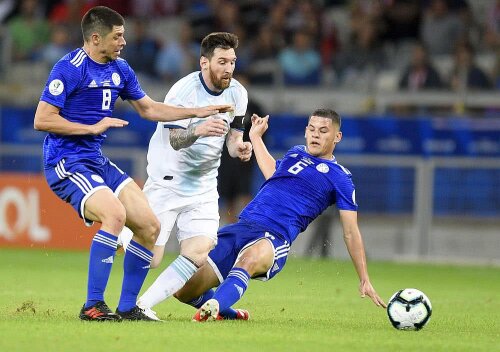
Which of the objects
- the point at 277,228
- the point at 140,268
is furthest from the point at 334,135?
the point at 140,268

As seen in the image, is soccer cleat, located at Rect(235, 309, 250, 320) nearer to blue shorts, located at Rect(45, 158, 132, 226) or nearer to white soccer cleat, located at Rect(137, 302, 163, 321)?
white soccer cleat, located at Rect(137, 302, 163, 321)

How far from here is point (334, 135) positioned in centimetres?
940

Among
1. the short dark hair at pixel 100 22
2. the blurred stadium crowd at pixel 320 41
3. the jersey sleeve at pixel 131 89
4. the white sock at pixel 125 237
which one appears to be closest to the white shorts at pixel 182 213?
the white sock at pixel 125 237

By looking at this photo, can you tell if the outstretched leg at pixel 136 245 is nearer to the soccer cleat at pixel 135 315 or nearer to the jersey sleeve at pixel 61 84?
the soccer cleat at pixel 135 315

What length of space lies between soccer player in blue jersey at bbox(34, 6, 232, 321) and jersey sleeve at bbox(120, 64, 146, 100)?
37 mm

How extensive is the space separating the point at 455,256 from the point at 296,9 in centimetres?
570

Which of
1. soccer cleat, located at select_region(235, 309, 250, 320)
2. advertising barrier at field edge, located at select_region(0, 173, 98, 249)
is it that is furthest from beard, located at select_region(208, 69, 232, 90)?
advertising barrier at field edge, located at select_region(0, 173, 98, 249)

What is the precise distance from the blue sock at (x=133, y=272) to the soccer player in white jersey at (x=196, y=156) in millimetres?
260

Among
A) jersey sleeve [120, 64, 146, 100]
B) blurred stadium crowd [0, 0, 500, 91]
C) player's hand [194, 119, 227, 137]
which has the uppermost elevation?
blurred stadium crowd [0, 0, 500, 91]

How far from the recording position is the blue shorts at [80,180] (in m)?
8.43

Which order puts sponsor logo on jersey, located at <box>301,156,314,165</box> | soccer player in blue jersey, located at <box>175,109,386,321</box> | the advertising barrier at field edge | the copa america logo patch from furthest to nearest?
1. the advertising barrier at field edge
2. sponsor logo on jersey, located at <box>301,156,314,165</box>
3. the copa america logo patch
4. soccer player in blue jersey, located at <box>175,109,386,321</box>

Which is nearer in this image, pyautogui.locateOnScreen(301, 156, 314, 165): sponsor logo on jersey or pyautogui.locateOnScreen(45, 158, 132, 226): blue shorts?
pyautogui.locateOnScreen(45, 158, 132, 226): blue shorts

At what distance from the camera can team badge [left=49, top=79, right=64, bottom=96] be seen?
27.5ft

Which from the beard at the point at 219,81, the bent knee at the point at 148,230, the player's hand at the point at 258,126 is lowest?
the bent knee at the point at 148,230
